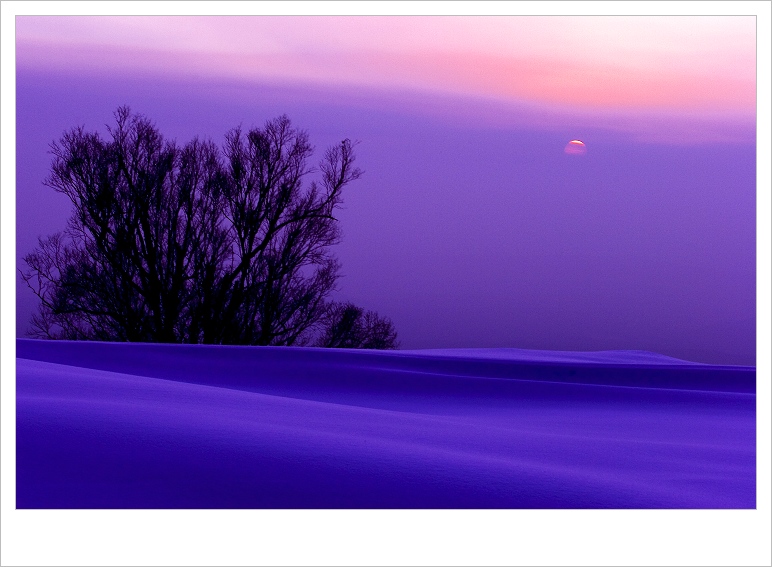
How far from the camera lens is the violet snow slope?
148 centimetres

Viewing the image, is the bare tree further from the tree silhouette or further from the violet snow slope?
the violet snow slope

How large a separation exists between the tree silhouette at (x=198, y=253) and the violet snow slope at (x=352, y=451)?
6839mm

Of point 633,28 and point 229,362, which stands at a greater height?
point 633,28

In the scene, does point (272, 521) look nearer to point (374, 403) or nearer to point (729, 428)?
point (374, 403)

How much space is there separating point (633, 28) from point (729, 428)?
2.63 metres

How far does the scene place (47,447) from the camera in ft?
5.26

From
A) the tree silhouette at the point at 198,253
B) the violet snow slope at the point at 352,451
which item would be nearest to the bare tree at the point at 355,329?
the tree silhouette at the point at 198,253

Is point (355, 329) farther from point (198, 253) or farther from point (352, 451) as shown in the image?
point (352, 451)

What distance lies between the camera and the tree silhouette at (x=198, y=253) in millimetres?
9773

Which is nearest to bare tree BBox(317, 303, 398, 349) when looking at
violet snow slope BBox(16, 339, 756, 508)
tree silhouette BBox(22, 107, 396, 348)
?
tree silhouette BBox(22, 107, 396, 348)

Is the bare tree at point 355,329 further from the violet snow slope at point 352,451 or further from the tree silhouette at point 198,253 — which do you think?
the violet snow slope at point 352,451

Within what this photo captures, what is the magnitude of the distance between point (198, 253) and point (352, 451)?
916cm

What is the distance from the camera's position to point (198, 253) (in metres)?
10.4

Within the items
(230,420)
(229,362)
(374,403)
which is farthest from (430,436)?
(229,362)
